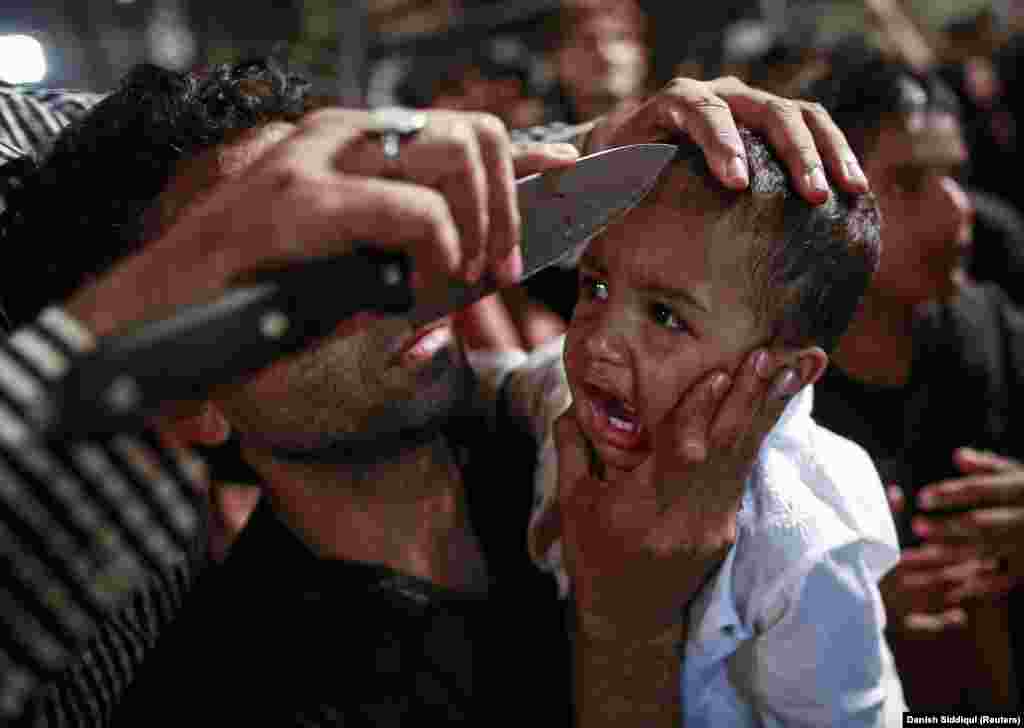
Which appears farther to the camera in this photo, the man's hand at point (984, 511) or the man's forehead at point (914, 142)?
the man's forehead at point (914, 142)

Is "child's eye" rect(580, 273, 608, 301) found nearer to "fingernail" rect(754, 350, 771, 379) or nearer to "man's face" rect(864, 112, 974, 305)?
"fingernail" rect(754, 350, 771, 379)

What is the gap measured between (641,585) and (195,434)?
0.68 meters

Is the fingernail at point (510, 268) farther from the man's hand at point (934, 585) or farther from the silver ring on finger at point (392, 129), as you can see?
the man's hand at point (934, 585)

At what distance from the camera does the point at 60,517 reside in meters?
0.54

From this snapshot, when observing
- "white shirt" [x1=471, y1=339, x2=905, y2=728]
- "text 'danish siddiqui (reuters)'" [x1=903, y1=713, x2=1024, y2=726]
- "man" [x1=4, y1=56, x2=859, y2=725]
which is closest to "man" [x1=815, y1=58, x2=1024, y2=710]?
"text 'danish siddiqui (reuters)'" [x1=903, y1=713, x2=1024, y2=726]

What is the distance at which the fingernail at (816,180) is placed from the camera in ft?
3.50

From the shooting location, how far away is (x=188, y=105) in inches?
49.5

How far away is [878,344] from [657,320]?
1206 millimetres

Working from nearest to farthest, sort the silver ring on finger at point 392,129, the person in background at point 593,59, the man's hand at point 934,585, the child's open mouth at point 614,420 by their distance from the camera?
1. the silver ring on finger at point 392,129
2. the child's open mouth at point 614,420
3. the man's hand at point 934,585
4. the person in background at point 593,59

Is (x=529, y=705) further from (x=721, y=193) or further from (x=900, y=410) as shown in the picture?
(x=900, y=410)

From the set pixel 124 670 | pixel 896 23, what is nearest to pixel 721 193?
pixel 124 670

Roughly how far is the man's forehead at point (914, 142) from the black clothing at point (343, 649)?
1.55 meters

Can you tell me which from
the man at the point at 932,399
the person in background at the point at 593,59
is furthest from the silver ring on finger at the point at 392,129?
the person in background at the point at 593,59

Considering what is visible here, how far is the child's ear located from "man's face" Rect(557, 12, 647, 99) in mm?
2760
